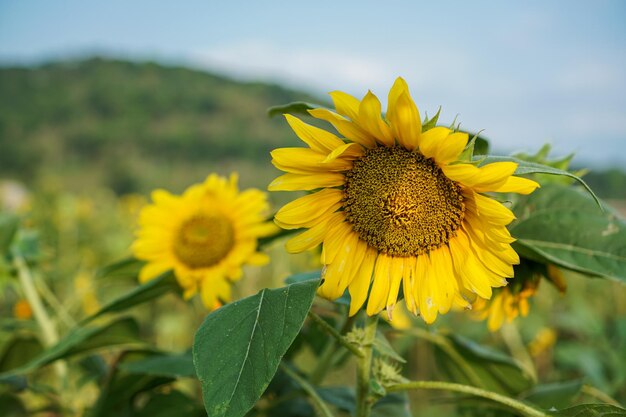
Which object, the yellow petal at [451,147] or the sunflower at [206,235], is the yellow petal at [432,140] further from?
the sunflower at [206,235]

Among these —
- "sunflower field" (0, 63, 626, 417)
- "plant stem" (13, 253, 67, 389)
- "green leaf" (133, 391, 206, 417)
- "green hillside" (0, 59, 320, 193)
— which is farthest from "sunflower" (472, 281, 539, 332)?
"green hillside" (0, 59, 320, 193)

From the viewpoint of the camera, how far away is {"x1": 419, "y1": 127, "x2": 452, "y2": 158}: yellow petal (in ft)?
1.90

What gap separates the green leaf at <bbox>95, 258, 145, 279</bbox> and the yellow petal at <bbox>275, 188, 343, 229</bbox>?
21.6 inches

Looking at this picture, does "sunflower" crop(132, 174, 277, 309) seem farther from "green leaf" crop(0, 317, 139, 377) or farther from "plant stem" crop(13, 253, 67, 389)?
"plant stem" crop(13, 253, 67, 389)

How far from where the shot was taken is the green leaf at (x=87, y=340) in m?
0.82

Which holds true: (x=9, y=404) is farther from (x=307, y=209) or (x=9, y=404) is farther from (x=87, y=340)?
(x=307, y=209)

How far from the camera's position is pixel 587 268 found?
2.37 ft

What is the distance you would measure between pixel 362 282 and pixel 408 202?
11 centimetres

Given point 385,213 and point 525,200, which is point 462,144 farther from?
point 525,200

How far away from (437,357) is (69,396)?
0.75 meters

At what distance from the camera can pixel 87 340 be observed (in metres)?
0.90

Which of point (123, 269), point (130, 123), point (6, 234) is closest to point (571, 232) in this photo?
point (123, 269)

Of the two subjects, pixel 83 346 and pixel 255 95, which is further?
pixel 255 95

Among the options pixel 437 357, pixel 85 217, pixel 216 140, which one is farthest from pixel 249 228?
pixel 216 140
